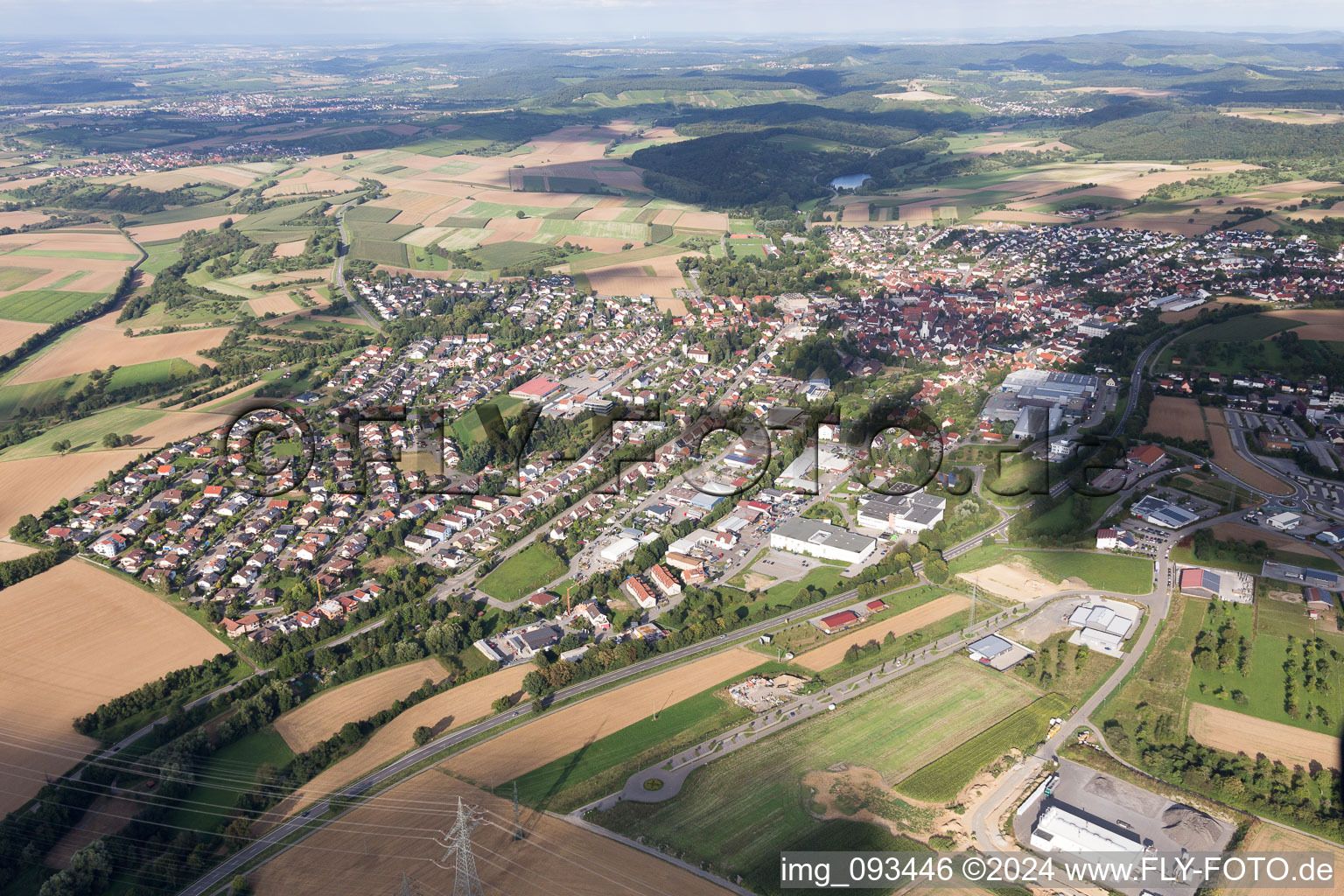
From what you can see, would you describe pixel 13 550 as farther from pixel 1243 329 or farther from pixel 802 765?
pixel 1243 329

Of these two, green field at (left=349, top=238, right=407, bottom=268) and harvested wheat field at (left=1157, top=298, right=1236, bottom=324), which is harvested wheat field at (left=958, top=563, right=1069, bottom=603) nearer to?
harvested wheat field at (left=1157, top=298, right=1236, bottom=324)

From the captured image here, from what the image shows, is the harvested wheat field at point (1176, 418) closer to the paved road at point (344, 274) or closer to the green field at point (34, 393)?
the paved road at point (344, 274)

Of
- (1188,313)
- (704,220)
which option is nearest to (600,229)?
(704,220)

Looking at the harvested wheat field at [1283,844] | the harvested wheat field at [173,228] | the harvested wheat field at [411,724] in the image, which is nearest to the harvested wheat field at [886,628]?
the harvested wheat field at [411,724]

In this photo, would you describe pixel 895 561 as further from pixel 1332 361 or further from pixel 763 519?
pixel 1332 361

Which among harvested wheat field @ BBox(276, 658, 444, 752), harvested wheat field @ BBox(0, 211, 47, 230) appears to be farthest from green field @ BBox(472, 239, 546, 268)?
harvested wheat field @ BBox(276, 658, 444, 752)

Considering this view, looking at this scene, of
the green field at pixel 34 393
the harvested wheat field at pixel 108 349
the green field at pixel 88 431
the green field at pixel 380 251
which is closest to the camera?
the green field at pixel 88 431
